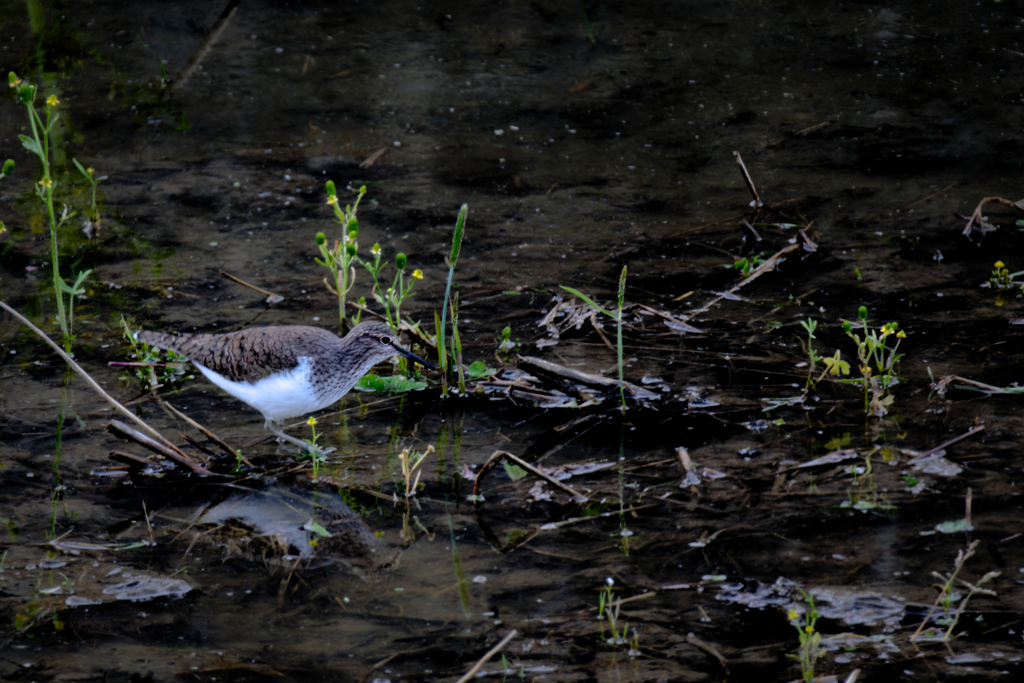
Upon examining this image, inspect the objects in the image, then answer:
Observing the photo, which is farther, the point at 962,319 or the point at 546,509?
the point at 962,319

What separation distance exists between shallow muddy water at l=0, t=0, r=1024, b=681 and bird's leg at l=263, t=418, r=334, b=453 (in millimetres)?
75

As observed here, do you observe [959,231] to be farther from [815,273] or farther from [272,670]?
[272,670]

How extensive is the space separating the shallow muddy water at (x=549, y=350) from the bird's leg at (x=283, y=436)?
0.07 metres

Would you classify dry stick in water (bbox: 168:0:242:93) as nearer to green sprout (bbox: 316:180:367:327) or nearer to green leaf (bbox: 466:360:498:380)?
green sprout (bbox: 316:180:367:327)

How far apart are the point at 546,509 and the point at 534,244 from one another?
3.11 m

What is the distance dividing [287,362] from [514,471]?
1.22m

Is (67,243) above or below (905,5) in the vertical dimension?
below

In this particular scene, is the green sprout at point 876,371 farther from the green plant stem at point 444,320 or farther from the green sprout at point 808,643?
the green plant stem at point 444,320

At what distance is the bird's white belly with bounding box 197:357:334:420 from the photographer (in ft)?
15.3

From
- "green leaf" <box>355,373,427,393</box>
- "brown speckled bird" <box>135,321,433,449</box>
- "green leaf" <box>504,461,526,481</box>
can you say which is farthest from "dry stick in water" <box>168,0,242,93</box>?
"green leaf" <box>504,461,526,481</box>

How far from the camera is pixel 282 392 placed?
4.68m

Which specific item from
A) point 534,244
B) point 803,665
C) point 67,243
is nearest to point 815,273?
point 534,244

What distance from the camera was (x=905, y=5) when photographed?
11570 millimetres

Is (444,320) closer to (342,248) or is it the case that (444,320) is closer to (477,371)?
(477,371)
